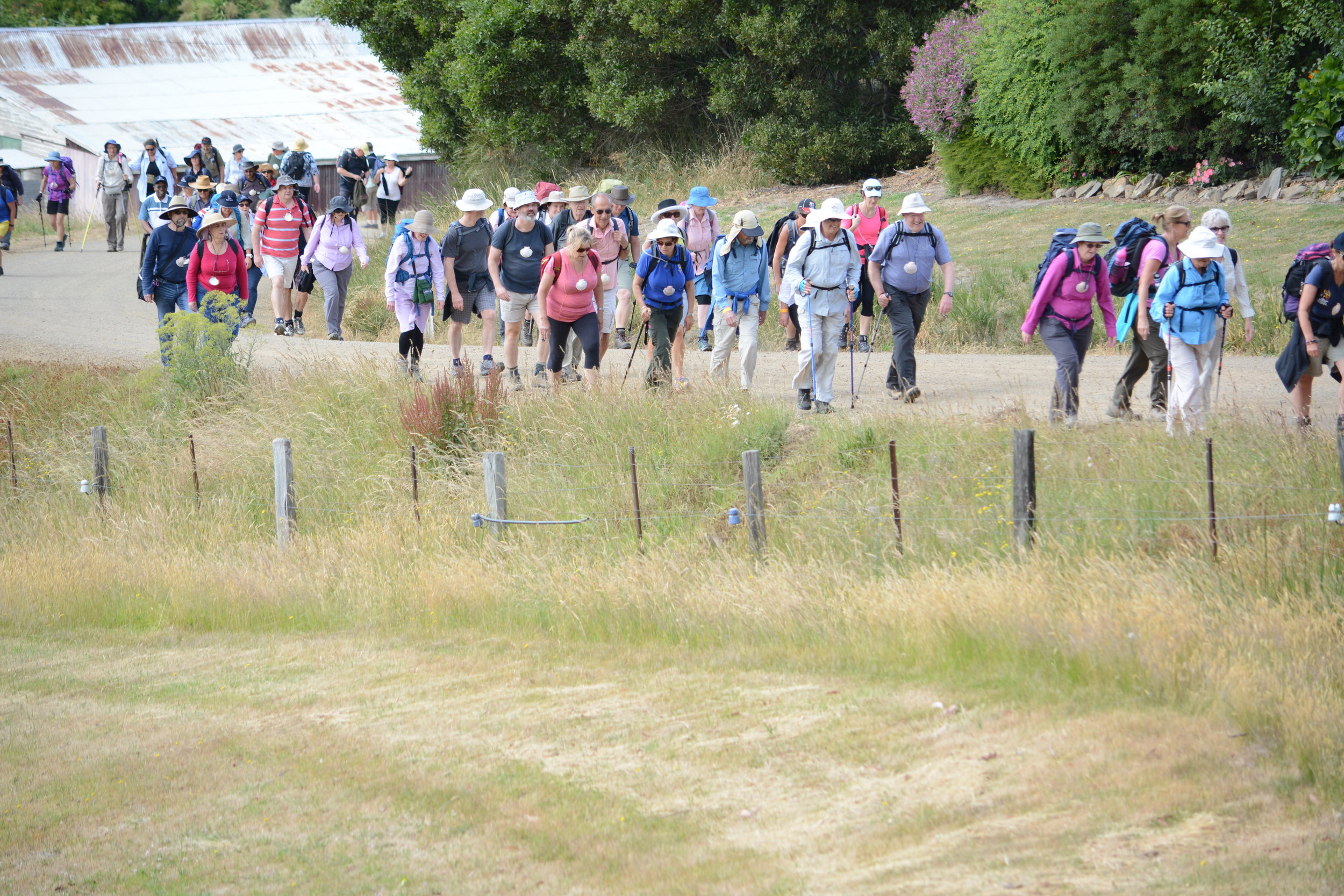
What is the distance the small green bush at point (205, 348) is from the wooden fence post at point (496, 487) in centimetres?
512

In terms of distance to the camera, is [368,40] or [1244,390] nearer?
[1244,390]

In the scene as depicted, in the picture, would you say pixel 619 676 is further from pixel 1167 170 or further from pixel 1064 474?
pixel 1167 170

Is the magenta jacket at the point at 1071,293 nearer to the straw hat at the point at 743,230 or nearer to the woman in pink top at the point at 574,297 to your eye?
the straw hat at the point at 743,230

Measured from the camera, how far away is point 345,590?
10.6 m

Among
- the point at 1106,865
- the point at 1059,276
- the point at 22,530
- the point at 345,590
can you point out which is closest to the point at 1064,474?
the point at 1059,276

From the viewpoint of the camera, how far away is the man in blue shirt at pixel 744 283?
12.2 metres

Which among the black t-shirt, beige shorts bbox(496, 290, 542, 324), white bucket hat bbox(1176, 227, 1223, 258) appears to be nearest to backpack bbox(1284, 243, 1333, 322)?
white bucket hat bbox(1176, 227, 1223, 258)

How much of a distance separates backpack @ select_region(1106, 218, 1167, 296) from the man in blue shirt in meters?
2.95

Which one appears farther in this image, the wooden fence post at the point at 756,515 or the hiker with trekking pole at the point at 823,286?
the hiker with trekking pole at the point at 823,286

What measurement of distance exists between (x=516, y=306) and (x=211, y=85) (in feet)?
115

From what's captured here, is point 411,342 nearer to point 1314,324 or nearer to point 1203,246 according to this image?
point 1203,246

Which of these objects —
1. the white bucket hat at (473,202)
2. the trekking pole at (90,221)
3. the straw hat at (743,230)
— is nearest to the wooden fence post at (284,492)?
the white bucket hat at (473,202)

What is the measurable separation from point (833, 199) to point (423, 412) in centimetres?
425

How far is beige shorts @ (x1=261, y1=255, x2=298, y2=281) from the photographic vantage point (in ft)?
55.4
